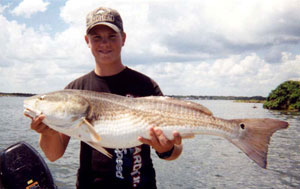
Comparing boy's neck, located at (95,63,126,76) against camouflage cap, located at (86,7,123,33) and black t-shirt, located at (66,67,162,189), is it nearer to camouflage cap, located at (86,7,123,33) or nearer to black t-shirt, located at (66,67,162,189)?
black t-shirt, located at (66,67,162,189)

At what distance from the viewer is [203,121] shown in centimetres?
335

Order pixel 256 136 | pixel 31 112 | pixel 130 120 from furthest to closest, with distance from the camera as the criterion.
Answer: pixel 31 112, pixel 130 120, pixel 256 136

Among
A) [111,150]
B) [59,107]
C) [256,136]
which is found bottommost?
[111,150]

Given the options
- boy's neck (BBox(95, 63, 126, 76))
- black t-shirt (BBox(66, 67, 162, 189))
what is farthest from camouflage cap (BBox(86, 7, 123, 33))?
black t-shirt (BBox(66, 67, 162, 189))

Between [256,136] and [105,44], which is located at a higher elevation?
[105,44]

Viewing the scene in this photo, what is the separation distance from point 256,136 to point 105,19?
→ 2681mm

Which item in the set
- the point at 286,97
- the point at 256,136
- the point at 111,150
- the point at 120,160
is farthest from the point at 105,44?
the point at 286,97

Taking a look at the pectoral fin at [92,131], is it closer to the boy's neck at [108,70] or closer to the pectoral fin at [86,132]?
the pectoral fin at [86,132]

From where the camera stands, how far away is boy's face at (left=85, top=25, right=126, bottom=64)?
3.69m

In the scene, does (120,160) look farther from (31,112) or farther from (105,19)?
(105,19)

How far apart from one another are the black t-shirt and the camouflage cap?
0.69m

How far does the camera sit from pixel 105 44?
12.1ft

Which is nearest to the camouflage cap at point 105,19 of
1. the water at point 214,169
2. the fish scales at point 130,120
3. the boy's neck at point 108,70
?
the boy's neck at point 108,70

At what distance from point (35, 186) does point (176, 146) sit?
3.62 m
